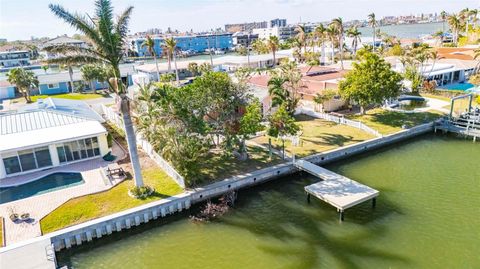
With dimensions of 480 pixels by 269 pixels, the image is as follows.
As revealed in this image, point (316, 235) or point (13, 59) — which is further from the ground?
point (13, 59)

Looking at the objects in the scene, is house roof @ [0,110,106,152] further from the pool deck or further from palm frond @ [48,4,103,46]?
palm frond @ [48,4,103,46]

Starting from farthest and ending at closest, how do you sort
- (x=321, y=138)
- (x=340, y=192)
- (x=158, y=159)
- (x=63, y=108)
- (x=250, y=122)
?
(x=63, y=108)
(x=321, y=138)
(x=158, y=159)
(x=250, y=122)
(x=340, y=192)

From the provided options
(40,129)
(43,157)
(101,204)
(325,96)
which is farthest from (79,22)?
(325,96)

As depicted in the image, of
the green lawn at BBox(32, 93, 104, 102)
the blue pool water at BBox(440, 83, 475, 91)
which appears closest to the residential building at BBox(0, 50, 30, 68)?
the green lawn at BBox(32, 93, 104, 102)

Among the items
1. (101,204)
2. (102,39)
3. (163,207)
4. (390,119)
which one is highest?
(102,39)

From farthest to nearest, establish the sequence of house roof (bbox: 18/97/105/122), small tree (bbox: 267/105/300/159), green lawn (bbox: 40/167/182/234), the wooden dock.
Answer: house roof (bbox: 18/97/105/122)
small tree (bbox: 267/105/300/159)
the wooden dock
green lawn (bbox: 40/167/182/234)

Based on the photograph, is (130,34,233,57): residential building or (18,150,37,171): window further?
(130,34,233,57): residential building

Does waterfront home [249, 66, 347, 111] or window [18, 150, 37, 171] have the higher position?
waterfront home [249, 66, 347, 111]

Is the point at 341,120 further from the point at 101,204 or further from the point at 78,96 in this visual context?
the point at 78,96
